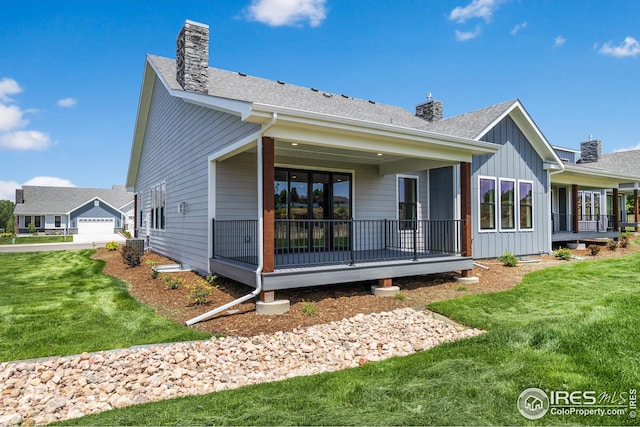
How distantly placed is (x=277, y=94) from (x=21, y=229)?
42.3 meters

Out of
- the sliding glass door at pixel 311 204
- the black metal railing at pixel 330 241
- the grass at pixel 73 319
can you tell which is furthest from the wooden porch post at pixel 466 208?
the grass at pixel 73 319

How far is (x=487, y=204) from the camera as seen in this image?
11.7 m

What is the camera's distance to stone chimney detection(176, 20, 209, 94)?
10086 millimetres

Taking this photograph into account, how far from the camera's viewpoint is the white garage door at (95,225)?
129 ft

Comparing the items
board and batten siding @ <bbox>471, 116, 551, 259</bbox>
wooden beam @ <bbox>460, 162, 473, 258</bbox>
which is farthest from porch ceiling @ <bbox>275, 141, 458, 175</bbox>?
board and batten siding @ <bbox>471, 116, 551, 259</bbox>

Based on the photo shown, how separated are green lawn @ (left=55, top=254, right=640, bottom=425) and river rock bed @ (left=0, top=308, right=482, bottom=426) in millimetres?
325

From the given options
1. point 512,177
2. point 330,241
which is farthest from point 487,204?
point 330,241

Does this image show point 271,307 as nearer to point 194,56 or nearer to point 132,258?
point 132,258

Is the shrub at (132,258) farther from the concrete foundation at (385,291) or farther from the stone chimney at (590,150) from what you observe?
the stone chimney at (590,150)

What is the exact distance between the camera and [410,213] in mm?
11391

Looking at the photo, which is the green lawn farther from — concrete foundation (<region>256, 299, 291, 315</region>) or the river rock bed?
concrete foundation (<region>256, 299, 291, 315</region>)

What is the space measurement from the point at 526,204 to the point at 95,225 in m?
42.1

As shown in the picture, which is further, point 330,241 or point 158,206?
point 158,206

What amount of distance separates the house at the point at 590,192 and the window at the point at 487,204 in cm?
407
